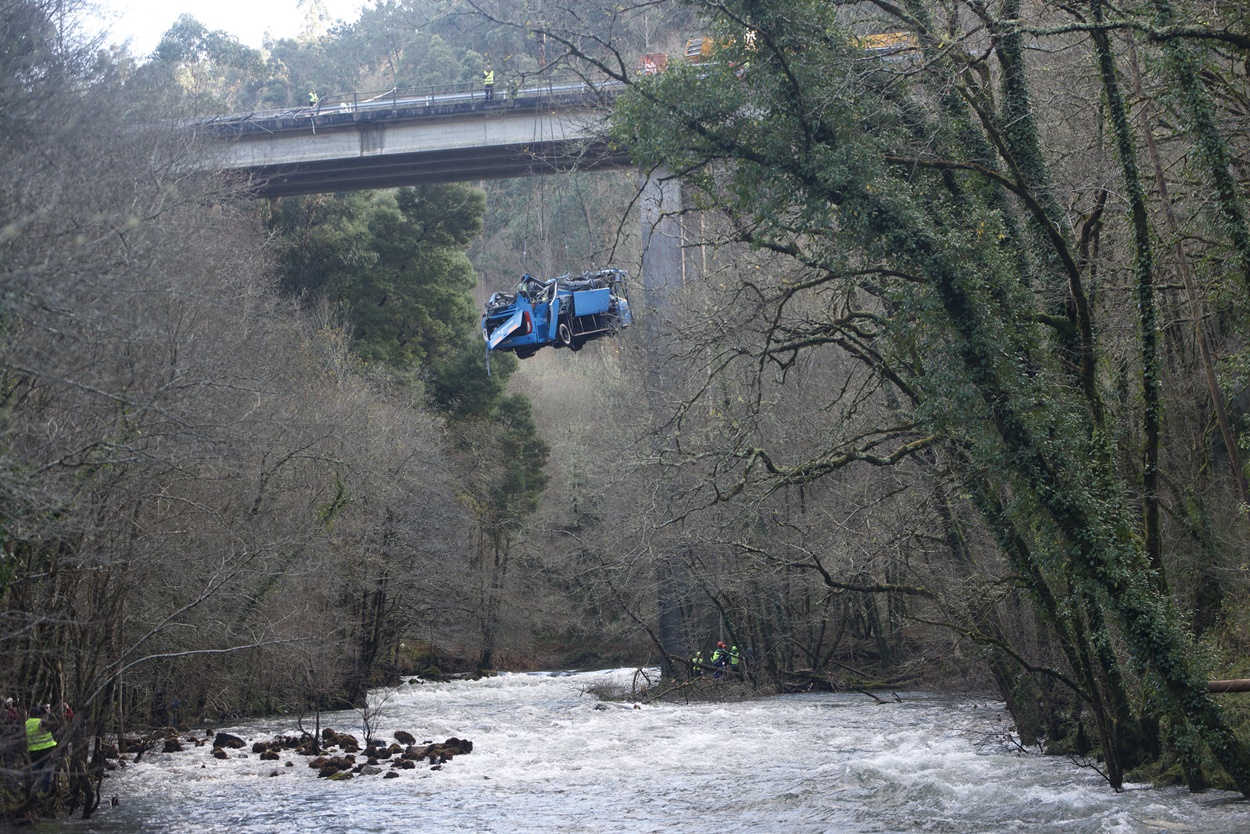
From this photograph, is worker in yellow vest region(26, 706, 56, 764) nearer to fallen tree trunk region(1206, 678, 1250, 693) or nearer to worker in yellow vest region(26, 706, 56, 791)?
worker in yellow vest region(26, 706, 56, 791)

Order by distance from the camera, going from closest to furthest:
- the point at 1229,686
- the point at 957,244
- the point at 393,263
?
the point at 1229,686, the point at 957,244, the point at 393,263

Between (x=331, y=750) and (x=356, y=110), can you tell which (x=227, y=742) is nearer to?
(x=331, y=750)

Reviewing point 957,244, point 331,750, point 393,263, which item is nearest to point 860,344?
point 957,244

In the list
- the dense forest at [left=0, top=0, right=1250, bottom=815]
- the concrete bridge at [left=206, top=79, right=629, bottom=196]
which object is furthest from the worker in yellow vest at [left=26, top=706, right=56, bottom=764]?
the concrete bridge at [left=206, top=79, right=629, bottom=196]

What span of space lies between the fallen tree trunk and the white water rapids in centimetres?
109

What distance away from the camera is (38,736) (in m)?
13.1

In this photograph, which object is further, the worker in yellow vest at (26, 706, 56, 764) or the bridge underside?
the bridge underside

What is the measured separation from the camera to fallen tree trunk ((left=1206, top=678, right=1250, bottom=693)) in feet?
37.2

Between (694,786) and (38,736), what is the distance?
811 centimetres

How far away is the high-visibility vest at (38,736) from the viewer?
12797 mm

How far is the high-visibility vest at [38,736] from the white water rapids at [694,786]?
901 mm

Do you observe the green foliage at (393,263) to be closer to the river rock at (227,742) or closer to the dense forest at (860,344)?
the dense forest at (860,344)

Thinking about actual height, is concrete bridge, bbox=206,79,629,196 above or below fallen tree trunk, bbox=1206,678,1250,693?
above

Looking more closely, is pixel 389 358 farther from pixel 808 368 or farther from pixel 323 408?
pixel 808 368
